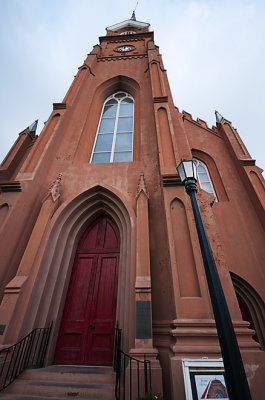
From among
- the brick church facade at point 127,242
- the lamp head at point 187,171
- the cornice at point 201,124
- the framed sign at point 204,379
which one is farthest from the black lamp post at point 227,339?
the cornice at point 201,124

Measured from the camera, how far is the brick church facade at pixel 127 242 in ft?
13.3

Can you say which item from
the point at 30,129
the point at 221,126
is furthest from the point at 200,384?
the point at 30,129

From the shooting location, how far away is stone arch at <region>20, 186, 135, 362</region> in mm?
4889

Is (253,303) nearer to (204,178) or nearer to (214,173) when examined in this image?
(204,178)

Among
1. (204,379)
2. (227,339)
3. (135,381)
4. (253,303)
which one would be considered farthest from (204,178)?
(227,339)

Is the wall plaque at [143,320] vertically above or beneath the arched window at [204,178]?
beneath

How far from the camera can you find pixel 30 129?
12.1m

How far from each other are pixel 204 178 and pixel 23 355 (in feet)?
31.3

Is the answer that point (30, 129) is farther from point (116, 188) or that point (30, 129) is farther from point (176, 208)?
point (176, 208)

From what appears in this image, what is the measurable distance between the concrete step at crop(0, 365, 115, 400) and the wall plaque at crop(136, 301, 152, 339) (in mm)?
985

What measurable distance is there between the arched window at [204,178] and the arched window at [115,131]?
4.02 metres

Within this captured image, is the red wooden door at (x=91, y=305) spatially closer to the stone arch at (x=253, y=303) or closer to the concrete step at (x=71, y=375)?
the concrete step at (x=71, y=375)

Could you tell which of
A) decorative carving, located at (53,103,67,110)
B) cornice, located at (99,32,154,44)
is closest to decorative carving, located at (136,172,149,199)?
decorative carving, located at (53,103,67,110)

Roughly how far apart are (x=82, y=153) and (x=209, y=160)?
21.5 feet
